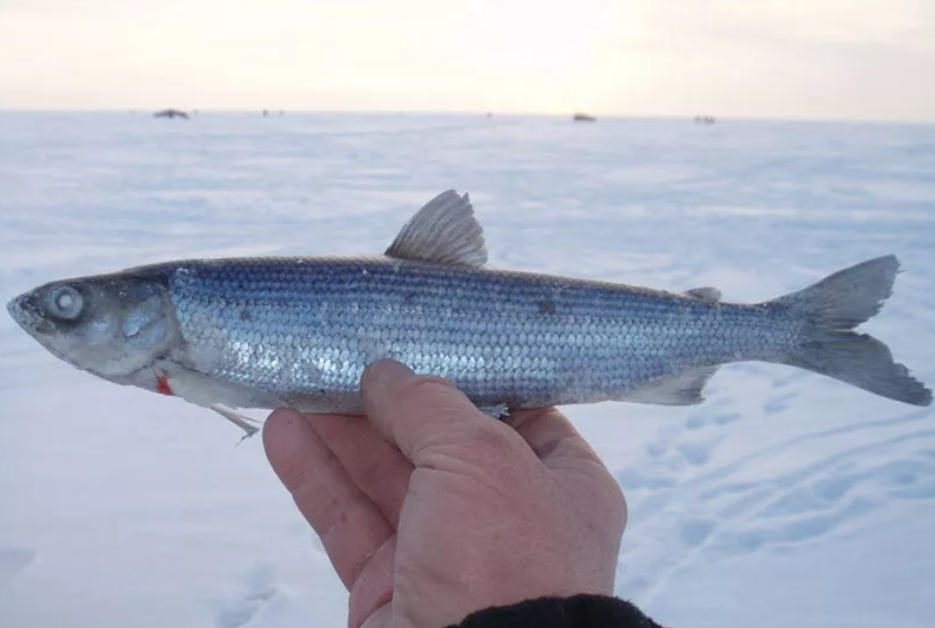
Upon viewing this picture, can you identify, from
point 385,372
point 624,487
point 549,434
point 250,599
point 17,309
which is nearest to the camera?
point 385,372

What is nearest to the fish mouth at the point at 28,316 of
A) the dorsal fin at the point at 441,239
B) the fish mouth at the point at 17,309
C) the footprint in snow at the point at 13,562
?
the fish mouth at the point at 17,309

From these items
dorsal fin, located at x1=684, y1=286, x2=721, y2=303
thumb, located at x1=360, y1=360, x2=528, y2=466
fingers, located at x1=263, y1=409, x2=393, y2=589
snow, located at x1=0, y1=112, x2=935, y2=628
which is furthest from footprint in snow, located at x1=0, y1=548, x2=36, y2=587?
dorsal fin, located at x1=684, y1=286, x2=721, y2=303

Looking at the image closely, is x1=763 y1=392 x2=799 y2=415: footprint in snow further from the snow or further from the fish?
the fish

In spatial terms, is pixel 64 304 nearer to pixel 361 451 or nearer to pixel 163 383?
pixel 163 383

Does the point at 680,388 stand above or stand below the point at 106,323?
below

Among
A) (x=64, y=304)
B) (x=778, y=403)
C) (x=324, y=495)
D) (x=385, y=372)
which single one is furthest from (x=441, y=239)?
(x=778, y=403)

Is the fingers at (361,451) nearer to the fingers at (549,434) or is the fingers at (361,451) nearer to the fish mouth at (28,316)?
the fingers at (549,434)

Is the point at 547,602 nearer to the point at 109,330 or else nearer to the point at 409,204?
the point at 109,330

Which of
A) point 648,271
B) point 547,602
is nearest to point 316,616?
point 547,602
